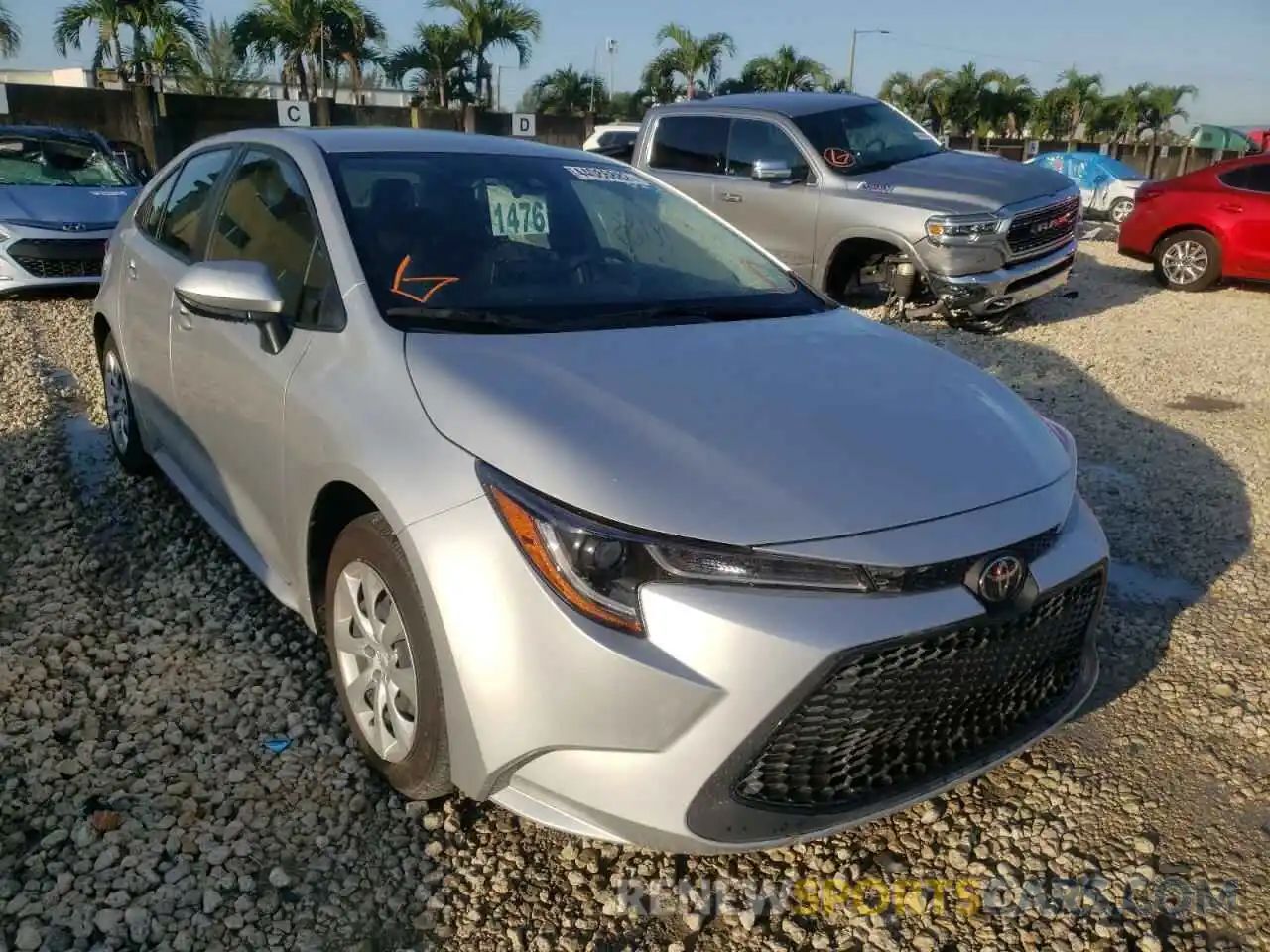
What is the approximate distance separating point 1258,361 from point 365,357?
25.0 ft

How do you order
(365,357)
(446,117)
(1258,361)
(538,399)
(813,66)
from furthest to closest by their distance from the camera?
(813,66)
(446,117)
(1258,361)
(365,357)
(538,399)

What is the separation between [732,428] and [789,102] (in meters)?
7.53

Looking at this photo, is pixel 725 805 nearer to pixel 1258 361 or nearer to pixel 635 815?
pixel 635 815

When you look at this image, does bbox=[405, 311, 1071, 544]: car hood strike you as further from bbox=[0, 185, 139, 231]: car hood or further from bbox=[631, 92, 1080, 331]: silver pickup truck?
bbox=[0, 185, 139, 231]: car hood

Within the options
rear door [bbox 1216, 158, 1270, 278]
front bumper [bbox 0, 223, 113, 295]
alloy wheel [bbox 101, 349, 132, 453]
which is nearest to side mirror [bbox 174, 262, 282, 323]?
alloy wheel [bbox 101, 349, 132, 453]

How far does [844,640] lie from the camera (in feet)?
6.41

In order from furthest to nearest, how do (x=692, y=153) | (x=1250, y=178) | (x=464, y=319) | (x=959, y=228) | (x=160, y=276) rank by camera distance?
(x=1250, y=178) < (x=692, y=153) < (x=959, y=228) < (x=160, y=276) < (x=464, y=319)

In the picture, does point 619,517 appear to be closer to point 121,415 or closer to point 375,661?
point 375,661

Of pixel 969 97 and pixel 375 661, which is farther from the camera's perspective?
pixel 969 97

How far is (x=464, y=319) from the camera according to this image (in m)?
2.74

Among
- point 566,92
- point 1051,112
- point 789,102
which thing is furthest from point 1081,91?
point 789,102

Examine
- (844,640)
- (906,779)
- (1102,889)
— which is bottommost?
(1102,889)

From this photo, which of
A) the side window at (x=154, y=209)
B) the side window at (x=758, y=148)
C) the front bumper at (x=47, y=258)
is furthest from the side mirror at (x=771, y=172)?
the front bumper at (x=47, y=258)

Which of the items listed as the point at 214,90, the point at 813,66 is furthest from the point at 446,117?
the point at 813,66
